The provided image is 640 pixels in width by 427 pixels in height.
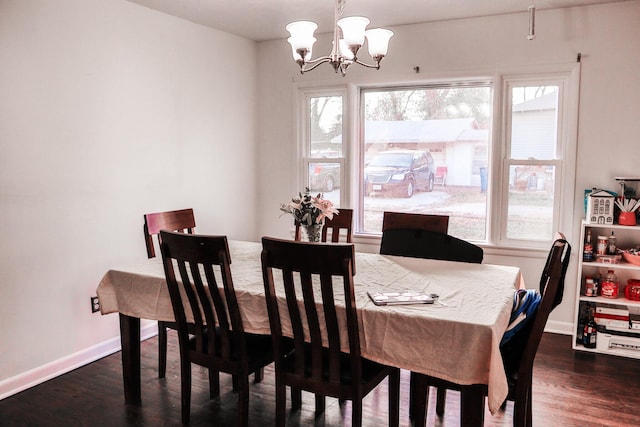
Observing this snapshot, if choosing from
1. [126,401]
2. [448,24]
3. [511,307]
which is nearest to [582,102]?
[448,24]

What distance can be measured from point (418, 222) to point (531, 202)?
1.30 m

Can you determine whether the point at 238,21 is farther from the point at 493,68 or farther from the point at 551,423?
the point at 551,423

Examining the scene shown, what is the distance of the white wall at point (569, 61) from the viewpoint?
3568 mm

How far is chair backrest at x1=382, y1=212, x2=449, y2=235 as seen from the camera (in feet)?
10.2

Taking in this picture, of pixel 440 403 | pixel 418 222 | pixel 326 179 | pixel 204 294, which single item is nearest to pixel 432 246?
pixel 418 222

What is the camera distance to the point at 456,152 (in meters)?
4.25

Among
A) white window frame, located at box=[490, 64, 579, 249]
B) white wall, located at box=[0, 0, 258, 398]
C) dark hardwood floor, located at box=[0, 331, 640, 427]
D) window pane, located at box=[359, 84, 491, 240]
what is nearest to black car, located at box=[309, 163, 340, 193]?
window pane, located at box=[359, 84, 491, 240]

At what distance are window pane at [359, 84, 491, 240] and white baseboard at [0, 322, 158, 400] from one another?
7.74ft

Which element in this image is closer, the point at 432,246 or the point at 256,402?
the point at 256,402

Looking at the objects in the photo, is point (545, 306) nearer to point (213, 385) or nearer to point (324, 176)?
point (213, 385)

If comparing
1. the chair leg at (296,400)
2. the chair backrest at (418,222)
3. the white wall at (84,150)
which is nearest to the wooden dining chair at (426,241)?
the chair backrest at (418,222)

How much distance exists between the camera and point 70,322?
319 cm

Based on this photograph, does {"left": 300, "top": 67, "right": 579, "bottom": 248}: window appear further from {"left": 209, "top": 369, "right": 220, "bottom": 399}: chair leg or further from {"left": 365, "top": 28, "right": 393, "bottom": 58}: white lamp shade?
{"left": 209, "top": 369, "right": 220, "bottom": 399}: chair leg

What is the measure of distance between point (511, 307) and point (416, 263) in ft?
2.57
